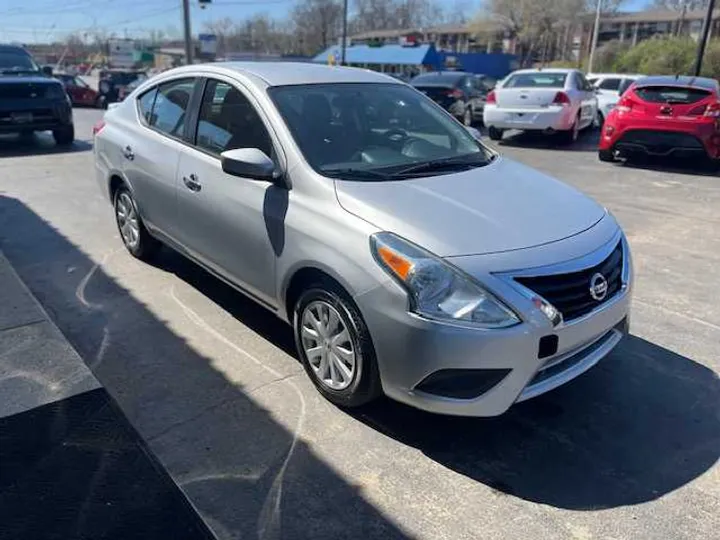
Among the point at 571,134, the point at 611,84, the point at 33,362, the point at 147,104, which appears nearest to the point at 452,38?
the point at 611,84

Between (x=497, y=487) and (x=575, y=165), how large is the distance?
367 inches

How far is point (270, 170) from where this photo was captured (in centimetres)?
339

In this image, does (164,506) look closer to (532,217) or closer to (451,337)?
(451,337)

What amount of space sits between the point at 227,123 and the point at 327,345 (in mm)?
1661

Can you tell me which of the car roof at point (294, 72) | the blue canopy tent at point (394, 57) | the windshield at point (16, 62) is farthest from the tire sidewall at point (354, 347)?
the blue canopy tent at point (394, 57)

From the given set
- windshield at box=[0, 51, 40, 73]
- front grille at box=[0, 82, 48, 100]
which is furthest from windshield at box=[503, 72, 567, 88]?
windshield at box=[0, 51, 40, 73]

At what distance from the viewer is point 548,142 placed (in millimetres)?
14047

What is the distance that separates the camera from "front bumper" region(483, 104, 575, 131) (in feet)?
40.8

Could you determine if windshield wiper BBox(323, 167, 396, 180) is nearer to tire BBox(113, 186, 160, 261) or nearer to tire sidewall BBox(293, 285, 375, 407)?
tire sidewall BBox(293, 285, 375, 407)

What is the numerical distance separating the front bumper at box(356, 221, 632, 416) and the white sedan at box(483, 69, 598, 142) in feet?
33.7

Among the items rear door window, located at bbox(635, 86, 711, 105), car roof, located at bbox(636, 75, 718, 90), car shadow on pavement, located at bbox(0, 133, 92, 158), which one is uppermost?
car roof, located at bbox(636, 75, 718, 90)

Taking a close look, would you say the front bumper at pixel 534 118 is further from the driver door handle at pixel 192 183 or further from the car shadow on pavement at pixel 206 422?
the driver door handle at pixel 192 183

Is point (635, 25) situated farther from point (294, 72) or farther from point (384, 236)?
point (384, 236)

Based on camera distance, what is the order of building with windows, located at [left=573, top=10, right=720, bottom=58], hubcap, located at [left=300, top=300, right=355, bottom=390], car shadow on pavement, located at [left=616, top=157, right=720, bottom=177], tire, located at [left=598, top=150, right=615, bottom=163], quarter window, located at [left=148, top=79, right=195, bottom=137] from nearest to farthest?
1. hubcap, located at [left=300, top=300, right=355, bottom=390]
2. quarter window, located at [left=148, top=79, right=195, bottom=137]
3. car shadow on pavement, located at [left=616, top=157, right=720, bottom=177]
4. tire, located at [left=598, top=150, right=615, bottom=163]
5. building with windows, located at [left=573, top=10, right=720, bottom=58]
